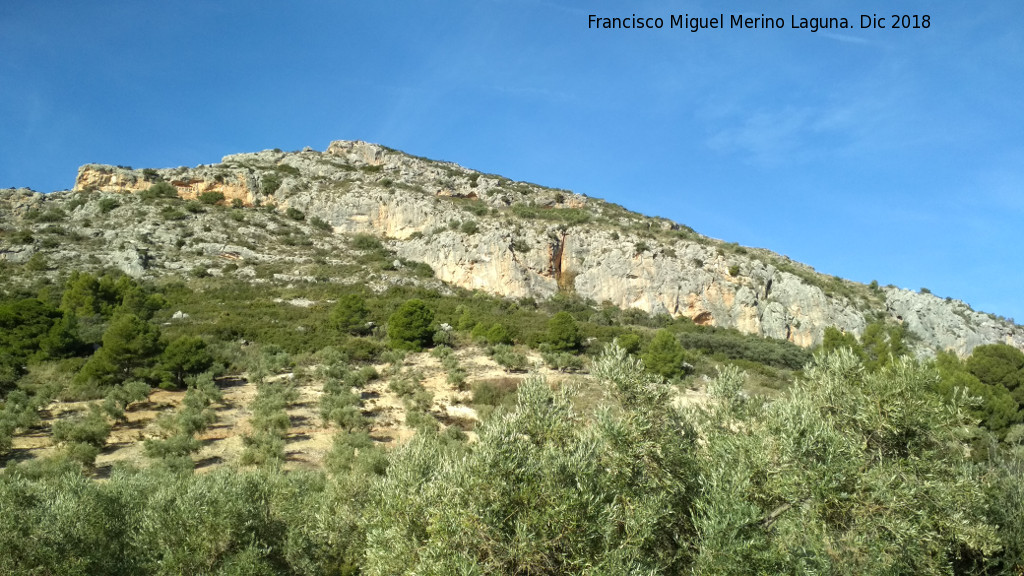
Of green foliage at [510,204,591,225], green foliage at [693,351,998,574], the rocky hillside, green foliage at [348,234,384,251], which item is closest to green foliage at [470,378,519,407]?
green foliage at [693,351,998,574]

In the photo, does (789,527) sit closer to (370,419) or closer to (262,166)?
(370,419)

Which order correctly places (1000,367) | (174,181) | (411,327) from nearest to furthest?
(1000,367), (411,327), (174,181)

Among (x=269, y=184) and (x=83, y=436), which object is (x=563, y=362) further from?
(x=269, y=184)

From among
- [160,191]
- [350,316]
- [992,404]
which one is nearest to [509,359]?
[350,316]

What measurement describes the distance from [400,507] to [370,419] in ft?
45.7

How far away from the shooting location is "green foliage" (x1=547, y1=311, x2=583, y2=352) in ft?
111

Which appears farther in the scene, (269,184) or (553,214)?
(269,184)

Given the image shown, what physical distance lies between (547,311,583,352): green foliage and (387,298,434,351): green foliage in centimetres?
722

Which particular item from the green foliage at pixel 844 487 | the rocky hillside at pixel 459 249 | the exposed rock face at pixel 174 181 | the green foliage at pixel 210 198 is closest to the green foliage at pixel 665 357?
the green foliage at pixel 844 487

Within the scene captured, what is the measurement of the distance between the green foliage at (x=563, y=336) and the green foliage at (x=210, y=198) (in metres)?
45.3

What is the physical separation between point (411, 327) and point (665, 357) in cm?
1440

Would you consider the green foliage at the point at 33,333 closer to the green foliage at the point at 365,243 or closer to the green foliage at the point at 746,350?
the green foliage at the point at 365,243

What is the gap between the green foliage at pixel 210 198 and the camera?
2440 inches

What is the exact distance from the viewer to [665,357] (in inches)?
1212
